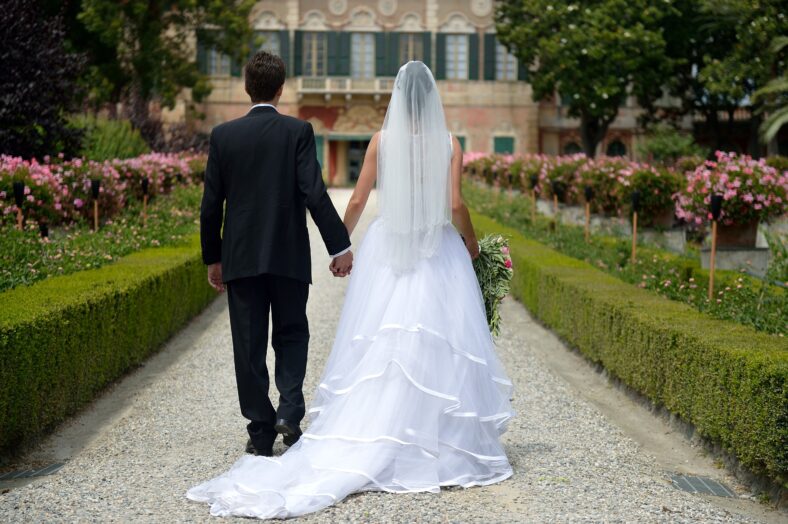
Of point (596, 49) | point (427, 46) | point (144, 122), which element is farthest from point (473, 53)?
point (144, 122)

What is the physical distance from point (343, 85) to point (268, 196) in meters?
31.0

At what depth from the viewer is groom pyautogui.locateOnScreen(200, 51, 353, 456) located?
455 cm

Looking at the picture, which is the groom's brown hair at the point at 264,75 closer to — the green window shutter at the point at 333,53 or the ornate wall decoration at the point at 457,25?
the green window shutter at the point at 333,53

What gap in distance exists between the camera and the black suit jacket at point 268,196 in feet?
14.9

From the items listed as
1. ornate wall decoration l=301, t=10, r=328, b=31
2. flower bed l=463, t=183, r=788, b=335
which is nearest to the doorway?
ornate wall decoration l=301, t=10, r=328, b=31

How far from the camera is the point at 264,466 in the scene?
165 inches

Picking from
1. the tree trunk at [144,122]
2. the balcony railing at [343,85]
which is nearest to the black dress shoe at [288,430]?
the tree trunk at [144,122]

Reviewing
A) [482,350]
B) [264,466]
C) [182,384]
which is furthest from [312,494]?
[182,384]

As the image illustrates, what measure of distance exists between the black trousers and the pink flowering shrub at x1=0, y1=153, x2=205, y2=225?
5559mm

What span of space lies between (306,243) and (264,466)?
0.95 metres

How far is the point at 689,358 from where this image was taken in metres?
5.49

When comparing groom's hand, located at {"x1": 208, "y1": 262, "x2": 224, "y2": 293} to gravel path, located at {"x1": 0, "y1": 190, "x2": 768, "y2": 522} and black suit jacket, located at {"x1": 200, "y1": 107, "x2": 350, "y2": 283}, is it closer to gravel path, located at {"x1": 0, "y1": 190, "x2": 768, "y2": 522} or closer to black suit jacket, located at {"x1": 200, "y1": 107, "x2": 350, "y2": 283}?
black suit jacket, located at {"x1": 200, "y1": 107, "x2": 350, "y2": 283}

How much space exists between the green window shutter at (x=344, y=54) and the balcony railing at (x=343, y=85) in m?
0.38

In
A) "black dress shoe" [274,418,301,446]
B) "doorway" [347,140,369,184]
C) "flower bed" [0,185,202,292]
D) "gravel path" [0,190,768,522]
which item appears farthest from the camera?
"doorway" [347,140,369,184]
